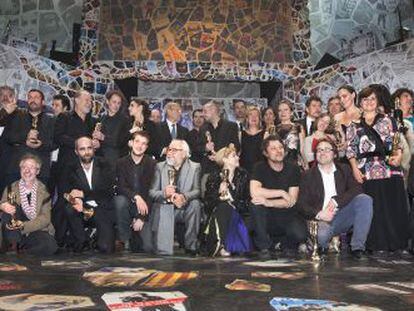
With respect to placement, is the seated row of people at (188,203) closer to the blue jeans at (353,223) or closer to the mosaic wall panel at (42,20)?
the blue jeans at (353,223)

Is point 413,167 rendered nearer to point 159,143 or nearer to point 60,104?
point 159,143

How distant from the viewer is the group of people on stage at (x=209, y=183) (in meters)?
5.07

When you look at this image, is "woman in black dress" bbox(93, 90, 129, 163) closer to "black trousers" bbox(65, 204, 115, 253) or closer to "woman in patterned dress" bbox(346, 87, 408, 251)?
"black trousers" bbox(65, 204, 115, 253)

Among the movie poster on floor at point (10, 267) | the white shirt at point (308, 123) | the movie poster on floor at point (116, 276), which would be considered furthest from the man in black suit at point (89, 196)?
the white shirt at point (308, 123)

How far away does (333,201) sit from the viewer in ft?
16.5

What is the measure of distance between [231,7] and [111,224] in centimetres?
664

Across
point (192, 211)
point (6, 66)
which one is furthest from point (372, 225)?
point (6, 66)

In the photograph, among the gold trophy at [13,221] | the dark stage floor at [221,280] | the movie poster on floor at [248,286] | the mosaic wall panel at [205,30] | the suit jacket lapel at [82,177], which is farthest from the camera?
the mosaic wall panel at [205,30]

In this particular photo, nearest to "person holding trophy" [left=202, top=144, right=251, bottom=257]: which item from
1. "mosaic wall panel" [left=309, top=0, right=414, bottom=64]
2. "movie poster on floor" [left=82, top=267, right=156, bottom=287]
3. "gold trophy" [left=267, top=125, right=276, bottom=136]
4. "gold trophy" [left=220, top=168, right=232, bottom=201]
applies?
"gold trophy" [left=220, top=168, right=232, bottom=201]

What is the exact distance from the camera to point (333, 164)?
5.25m

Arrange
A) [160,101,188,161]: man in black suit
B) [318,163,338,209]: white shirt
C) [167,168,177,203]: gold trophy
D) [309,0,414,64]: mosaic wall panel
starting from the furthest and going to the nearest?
1. [309,0,414,64]: mosaic wall panel
2. [160,101,188,161]: man in black suit
3. [167,168,177,203]: gold trophy
4. [318,163,338,209]: white shirt

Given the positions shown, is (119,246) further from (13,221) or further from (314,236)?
(314,236)

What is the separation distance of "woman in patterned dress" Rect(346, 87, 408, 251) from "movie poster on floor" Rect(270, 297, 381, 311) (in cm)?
253

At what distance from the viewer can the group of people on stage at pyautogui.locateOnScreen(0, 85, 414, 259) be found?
5.07 m
